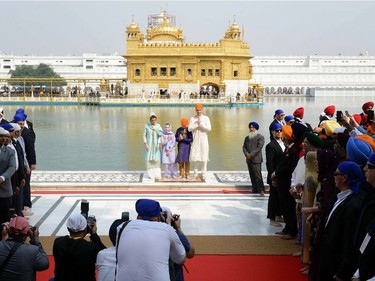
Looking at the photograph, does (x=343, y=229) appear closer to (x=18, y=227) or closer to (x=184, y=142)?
(x=18, y=227)

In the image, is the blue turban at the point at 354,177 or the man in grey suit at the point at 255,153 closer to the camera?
the blue turban at the point at 354,177

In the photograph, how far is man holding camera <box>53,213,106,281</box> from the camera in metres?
3.50

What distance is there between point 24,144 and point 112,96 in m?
36.7

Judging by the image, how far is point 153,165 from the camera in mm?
9172

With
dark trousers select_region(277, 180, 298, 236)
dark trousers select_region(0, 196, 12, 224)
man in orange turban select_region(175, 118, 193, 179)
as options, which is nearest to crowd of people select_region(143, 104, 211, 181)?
man in orange turban select_region(175, 118, 193, 179)

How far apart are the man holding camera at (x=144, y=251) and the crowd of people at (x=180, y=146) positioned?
5825 millimetres

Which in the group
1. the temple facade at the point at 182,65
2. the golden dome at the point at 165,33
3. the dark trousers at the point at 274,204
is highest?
the golden dome at the point at 165,33

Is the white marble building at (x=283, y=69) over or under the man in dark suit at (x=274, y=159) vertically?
over

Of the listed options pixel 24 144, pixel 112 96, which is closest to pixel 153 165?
pixel 24 144

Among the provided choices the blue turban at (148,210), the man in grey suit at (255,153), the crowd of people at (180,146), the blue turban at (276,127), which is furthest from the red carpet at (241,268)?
the crowd of people at (180,146)

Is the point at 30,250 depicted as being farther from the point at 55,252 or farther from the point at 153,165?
the point at 153,165

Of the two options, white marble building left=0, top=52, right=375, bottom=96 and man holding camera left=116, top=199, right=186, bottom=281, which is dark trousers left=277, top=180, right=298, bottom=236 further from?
white marble building left=0, top=52, right=375, bottom=96

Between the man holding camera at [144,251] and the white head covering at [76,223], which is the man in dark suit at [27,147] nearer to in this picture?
the white head covering at [76,223]

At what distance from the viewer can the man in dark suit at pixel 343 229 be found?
3.29 metres
